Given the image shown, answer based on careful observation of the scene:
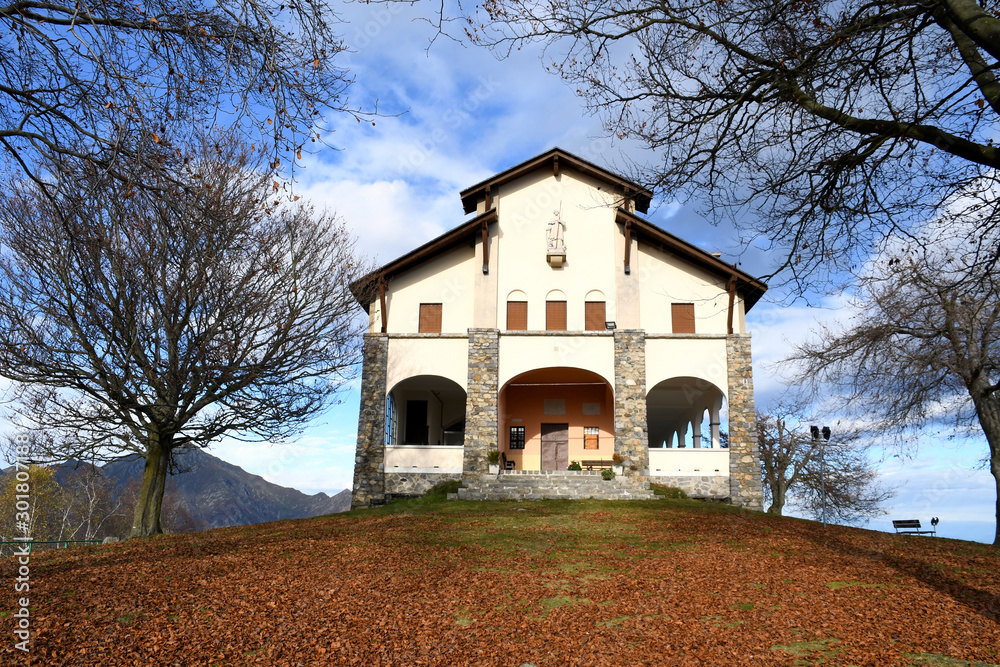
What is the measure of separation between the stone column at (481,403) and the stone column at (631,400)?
13.6 ft

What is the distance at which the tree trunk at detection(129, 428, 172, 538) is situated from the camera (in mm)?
16094

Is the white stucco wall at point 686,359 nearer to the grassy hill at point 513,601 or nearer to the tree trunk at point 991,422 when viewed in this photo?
the tree trunk at point 991,422

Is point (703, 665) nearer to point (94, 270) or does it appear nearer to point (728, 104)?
point (728, 104)

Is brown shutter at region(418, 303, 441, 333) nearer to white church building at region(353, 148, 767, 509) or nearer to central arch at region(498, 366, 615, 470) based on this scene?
white church building at region(353, 148, 767, 509)

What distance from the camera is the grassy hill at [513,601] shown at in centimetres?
689

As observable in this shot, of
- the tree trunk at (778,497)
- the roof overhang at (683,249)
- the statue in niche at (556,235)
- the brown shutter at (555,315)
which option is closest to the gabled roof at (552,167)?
the roof overhang at (683,249)

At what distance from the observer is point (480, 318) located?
902 inches

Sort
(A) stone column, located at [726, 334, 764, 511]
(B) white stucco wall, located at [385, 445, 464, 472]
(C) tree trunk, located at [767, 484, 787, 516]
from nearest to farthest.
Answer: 1. (A) stone column, located at [726, 334, 764, 511]
2. (B) white stucco wall, located at [385, 445, 464, 472]
3. (C) tree trunk, located at [767, 484, 787, 516]

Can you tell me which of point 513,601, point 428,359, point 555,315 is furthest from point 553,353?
point 513,601

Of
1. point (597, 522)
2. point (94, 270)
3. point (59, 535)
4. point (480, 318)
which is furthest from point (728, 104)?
point (59, 535)

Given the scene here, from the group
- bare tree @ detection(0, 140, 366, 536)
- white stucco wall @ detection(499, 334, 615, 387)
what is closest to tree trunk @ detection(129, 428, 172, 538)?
bare tree @ detection(0, 140, 366, 536)

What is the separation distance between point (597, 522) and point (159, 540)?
32.4ft

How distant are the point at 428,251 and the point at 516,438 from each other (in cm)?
792

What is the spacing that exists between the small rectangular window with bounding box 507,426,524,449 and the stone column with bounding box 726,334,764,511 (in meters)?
7.67
